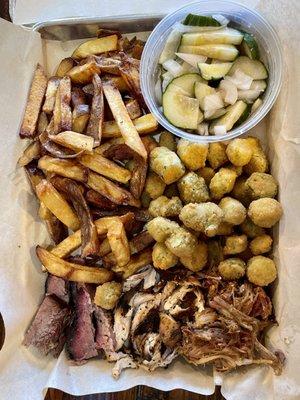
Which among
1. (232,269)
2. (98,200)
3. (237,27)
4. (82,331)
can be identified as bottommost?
(82,331)

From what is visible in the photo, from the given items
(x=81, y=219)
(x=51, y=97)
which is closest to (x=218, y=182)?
(x=81, y=219)

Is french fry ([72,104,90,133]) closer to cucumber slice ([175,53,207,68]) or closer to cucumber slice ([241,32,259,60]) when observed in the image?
cucumber slice ([175,53,207,68])

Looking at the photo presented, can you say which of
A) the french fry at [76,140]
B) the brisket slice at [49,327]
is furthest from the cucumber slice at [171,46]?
the brisket slice at [49,327]

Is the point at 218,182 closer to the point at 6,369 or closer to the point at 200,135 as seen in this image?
the point at 200,135

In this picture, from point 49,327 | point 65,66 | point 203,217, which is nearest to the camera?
point 203,217

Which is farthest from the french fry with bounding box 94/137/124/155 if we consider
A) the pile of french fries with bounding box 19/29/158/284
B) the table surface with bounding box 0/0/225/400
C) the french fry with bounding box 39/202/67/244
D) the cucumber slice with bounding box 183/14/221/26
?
the table surface with bounding box 0/0/225/400

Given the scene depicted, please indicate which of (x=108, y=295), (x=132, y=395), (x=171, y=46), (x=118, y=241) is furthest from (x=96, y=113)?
(x=132, y=395)

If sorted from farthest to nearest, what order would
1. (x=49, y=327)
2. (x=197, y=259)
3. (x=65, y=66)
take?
(x=65, y=66) → (x=49, y=327) → (x=197, y=259)

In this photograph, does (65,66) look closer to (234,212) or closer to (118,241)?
(118,241)
